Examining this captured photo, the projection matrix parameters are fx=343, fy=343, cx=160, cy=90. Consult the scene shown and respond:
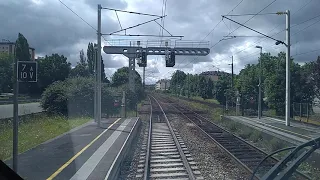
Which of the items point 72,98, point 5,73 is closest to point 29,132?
point 5,73

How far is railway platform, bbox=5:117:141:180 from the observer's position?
873 centimetres

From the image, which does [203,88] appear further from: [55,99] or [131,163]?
[131,163]

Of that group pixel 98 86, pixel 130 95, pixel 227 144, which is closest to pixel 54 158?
pixel 227 144

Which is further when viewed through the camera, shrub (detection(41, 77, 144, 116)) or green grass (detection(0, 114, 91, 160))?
shrub (detection(41, 77, 144, 116))

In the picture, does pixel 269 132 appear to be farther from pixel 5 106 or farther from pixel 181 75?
pixel 181 75

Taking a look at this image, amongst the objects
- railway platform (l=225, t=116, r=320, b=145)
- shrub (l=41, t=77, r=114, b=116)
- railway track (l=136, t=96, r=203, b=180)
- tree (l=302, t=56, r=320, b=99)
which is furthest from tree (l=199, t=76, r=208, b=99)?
railway track (l=136, t=96, r=203, b=180)

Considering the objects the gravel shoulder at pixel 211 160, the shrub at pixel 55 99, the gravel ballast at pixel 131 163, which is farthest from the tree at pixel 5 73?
the shrub at pixel 55 99

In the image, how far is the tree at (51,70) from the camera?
2520 cm

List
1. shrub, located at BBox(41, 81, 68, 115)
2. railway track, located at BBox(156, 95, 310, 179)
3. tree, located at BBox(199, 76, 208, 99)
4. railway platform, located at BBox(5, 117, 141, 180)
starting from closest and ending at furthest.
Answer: railway platform, located at BBox(5, 117, 141, 180) → railway track, located at BBox(156, 95, 310, 179) → shrub, located at BBox(41, 81, 68, 115) → tree, located at BBox(199, 76, 208, 99)

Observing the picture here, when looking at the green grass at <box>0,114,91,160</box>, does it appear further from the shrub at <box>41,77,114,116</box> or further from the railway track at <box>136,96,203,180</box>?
the railway track at <box>136,96,203,180</box>

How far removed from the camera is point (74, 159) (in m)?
10.7

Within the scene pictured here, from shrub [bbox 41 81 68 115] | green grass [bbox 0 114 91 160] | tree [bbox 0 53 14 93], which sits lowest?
green grass [bbox 0 114 91 160]

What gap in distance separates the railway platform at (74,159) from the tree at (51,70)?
427 inches

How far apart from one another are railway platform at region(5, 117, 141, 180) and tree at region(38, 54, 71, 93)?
10.8m
